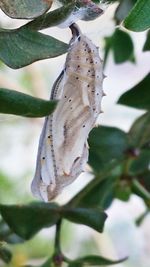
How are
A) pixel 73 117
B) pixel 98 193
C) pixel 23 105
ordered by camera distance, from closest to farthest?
pixel 23 105
pixel 73 117
pixel 98 193

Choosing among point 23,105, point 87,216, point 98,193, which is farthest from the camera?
point 98,193

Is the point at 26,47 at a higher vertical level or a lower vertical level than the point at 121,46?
higher

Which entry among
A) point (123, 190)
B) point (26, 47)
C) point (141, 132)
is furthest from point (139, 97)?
point (26, 47)

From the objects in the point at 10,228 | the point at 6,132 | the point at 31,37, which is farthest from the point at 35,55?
the point at 6,132

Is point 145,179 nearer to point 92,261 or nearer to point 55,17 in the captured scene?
point 92,261

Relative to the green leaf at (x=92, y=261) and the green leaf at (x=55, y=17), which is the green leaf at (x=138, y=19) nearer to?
the green leaf at (x=55, y=17)
